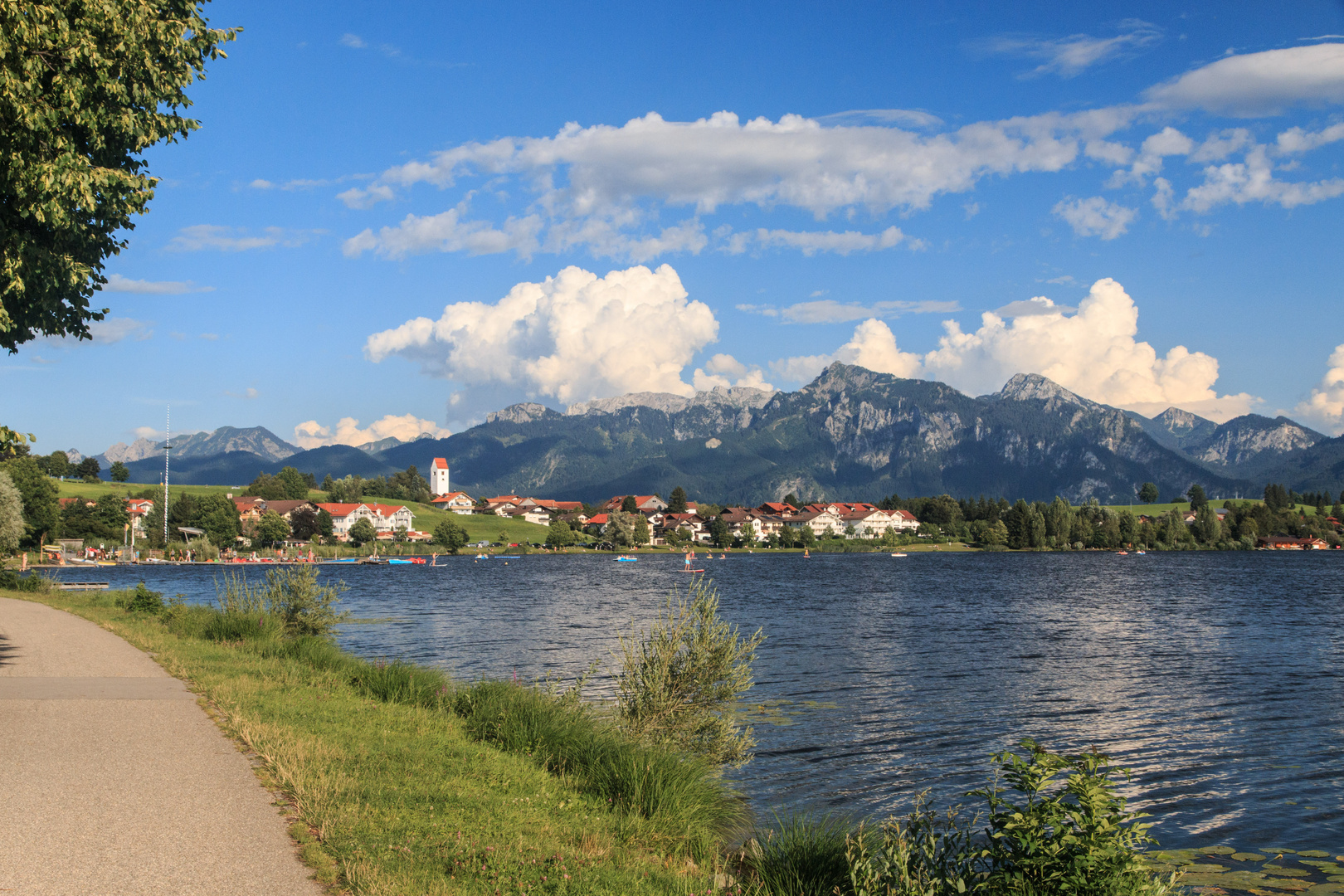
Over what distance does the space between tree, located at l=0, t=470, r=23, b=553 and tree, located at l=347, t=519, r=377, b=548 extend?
95133mm

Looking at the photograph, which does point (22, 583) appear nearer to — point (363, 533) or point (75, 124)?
point (75, 124)

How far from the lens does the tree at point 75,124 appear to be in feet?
37.9

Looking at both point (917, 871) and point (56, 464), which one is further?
point (56, 464)

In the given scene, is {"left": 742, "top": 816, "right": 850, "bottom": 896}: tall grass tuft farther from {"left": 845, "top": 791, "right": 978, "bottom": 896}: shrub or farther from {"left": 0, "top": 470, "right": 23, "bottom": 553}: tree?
{"left": 0, "top": 470, "right": 23, "bottom": 553}: tree

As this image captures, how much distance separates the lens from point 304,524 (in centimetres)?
17338

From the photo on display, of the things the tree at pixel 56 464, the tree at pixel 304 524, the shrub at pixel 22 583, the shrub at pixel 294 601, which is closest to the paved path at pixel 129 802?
the shrub at pixel 294 601

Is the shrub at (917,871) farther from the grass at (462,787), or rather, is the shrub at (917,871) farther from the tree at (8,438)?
the tree at (8,438)

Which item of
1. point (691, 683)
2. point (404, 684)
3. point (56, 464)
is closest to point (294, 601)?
point (404, 684)

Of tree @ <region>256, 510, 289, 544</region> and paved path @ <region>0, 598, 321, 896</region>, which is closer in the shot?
paved path @ <region>0, 598, 321, 896</region>

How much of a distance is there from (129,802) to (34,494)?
108 m

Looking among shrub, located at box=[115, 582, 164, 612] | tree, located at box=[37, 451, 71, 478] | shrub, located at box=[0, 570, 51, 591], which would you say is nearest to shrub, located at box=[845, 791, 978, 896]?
shrub, located at box=[115, 582, 164, 612]

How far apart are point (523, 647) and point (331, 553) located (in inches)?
5042

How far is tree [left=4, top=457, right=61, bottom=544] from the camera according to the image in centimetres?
9569

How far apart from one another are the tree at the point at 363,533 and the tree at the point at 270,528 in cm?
1332
